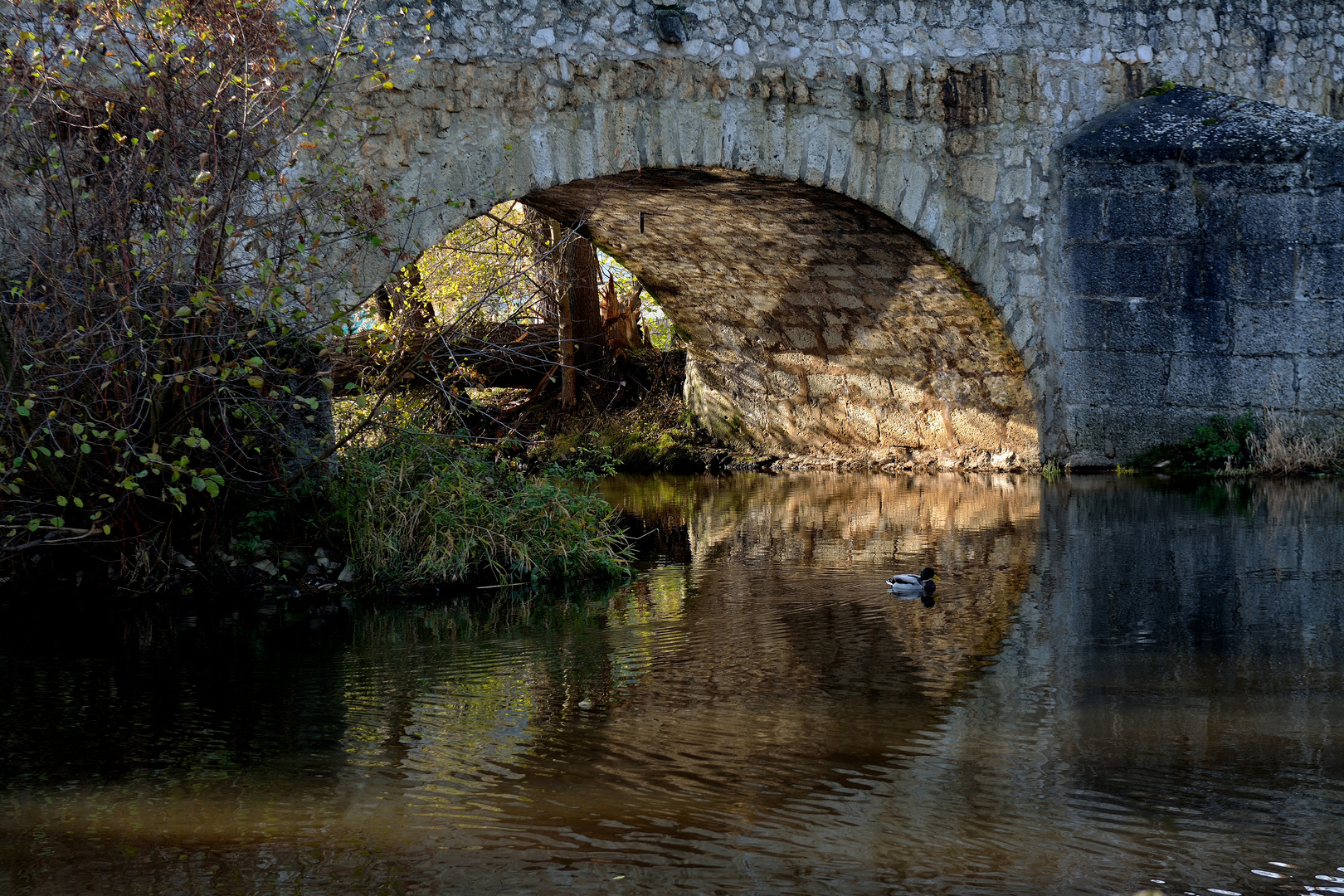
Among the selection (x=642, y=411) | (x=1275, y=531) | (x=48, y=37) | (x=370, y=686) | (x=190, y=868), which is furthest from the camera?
(x=642, y=411)

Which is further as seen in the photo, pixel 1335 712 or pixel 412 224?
pixel 412 224

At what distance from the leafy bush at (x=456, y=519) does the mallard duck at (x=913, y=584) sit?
139cm

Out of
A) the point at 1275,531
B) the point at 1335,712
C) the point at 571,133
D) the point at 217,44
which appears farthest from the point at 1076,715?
the point at 571,133

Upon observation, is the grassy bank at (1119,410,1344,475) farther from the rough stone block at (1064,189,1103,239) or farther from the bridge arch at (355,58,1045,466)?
the rough stone block at (1064,189,1103,239)

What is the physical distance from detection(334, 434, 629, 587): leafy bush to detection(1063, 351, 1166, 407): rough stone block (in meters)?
4.62

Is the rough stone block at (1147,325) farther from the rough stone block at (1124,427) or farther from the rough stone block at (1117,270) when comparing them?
the rough stone block at (1124,427)

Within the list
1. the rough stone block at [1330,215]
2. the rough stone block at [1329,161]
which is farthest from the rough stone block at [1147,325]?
the rough stone block at [1329,161]

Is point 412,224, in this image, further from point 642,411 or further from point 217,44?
point 642,411

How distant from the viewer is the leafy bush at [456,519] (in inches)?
235

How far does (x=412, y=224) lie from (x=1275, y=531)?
14.8ft

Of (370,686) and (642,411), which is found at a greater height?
(642,411)

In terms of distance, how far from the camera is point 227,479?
5.99 m

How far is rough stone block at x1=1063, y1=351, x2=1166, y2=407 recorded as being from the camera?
960 centimetres

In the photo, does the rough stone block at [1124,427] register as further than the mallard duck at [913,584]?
Yes
